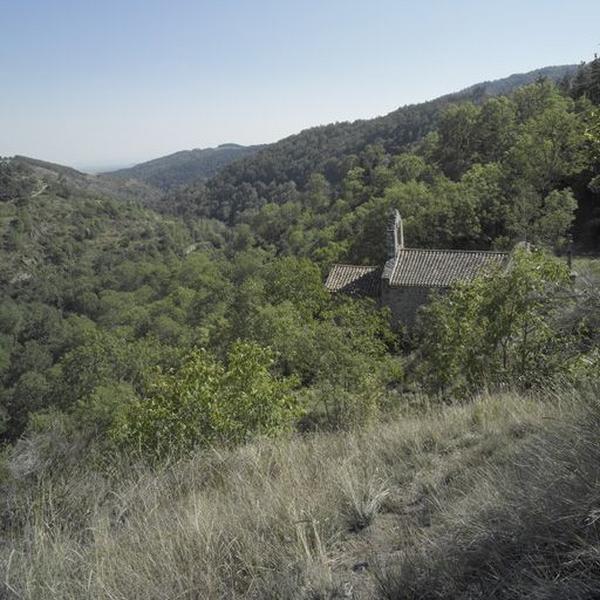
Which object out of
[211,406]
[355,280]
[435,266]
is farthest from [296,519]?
[355,280]

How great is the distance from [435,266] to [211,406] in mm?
17948

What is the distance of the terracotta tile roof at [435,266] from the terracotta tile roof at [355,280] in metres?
1.34

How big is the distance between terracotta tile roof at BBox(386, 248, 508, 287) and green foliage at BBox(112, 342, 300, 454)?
14107 millimetres

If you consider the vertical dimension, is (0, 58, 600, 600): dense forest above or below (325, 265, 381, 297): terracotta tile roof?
above

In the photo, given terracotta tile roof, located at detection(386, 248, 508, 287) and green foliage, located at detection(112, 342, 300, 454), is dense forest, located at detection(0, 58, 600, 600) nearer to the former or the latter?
green foliage, located at detection(112, 342, 300, 454)

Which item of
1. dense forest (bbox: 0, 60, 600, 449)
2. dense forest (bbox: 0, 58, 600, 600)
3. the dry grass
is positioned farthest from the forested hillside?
the dry grass

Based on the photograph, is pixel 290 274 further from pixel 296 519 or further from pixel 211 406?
pixel 296 519

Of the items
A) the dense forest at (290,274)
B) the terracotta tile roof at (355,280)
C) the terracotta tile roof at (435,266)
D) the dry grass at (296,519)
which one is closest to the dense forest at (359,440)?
the dry grass at (296,519)

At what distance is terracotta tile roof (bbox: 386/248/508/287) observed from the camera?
2525 cm

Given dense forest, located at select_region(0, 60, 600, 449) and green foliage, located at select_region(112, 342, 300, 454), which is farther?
dense forest, located at select_region(0, 60, 600, 449)

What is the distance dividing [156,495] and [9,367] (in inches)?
2379

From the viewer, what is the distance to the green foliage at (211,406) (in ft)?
32.8

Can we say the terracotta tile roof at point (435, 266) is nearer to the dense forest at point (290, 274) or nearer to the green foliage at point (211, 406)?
the dense forest at point (290, 274)

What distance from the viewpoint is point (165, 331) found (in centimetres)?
4197
